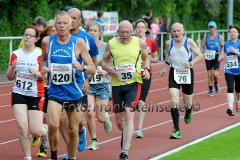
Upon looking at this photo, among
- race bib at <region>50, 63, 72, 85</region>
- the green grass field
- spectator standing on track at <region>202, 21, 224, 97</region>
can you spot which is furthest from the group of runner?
spectator standing on track at <region>202, 21, 224, 97</region>

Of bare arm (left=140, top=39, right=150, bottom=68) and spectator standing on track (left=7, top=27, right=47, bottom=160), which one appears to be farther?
bare arm (left=140, top=39, right=150, bottom=68)

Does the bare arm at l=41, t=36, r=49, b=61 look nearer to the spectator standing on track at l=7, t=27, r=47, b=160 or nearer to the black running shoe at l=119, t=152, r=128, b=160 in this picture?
the spectator standing on track at l=7, t=27, r=47, b=160

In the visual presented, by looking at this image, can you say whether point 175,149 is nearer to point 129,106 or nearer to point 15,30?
point 129,106

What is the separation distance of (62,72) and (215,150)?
9.81 ft

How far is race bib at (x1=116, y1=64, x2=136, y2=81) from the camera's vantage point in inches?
474

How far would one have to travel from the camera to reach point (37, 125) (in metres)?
11.1

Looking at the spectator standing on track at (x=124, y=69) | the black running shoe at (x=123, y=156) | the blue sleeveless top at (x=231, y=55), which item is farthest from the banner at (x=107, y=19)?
the black running shoe at (x=123, y=156)

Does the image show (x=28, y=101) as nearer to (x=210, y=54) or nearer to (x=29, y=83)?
(x=29, y=83)

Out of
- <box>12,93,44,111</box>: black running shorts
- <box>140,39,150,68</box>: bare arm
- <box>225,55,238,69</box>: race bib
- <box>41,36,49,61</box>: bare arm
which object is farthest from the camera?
<box>225,55,238,69</box>: race bib

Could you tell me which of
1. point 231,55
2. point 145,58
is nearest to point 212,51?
point 231,55

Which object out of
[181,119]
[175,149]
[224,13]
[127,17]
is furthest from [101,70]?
[224,13]

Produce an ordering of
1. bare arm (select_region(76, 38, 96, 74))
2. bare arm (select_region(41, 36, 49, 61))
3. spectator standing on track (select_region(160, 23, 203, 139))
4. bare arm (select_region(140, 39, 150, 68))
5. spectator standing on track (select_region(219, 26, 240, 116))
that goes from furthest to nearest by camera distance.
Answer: spectator standing on track (select_region(219, 26, 240, 116))
spectator standing on track (select_region(160, 23, 203, 139))
bare arm (select_region(140, 39, 150, 68))
bare arm (select_region(41, 36, 49, 61))
bare arm (select_region(76, 38, 96, 74))

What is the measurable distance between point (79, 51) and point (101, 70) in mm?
2296

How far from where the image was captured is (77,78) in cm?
1074
